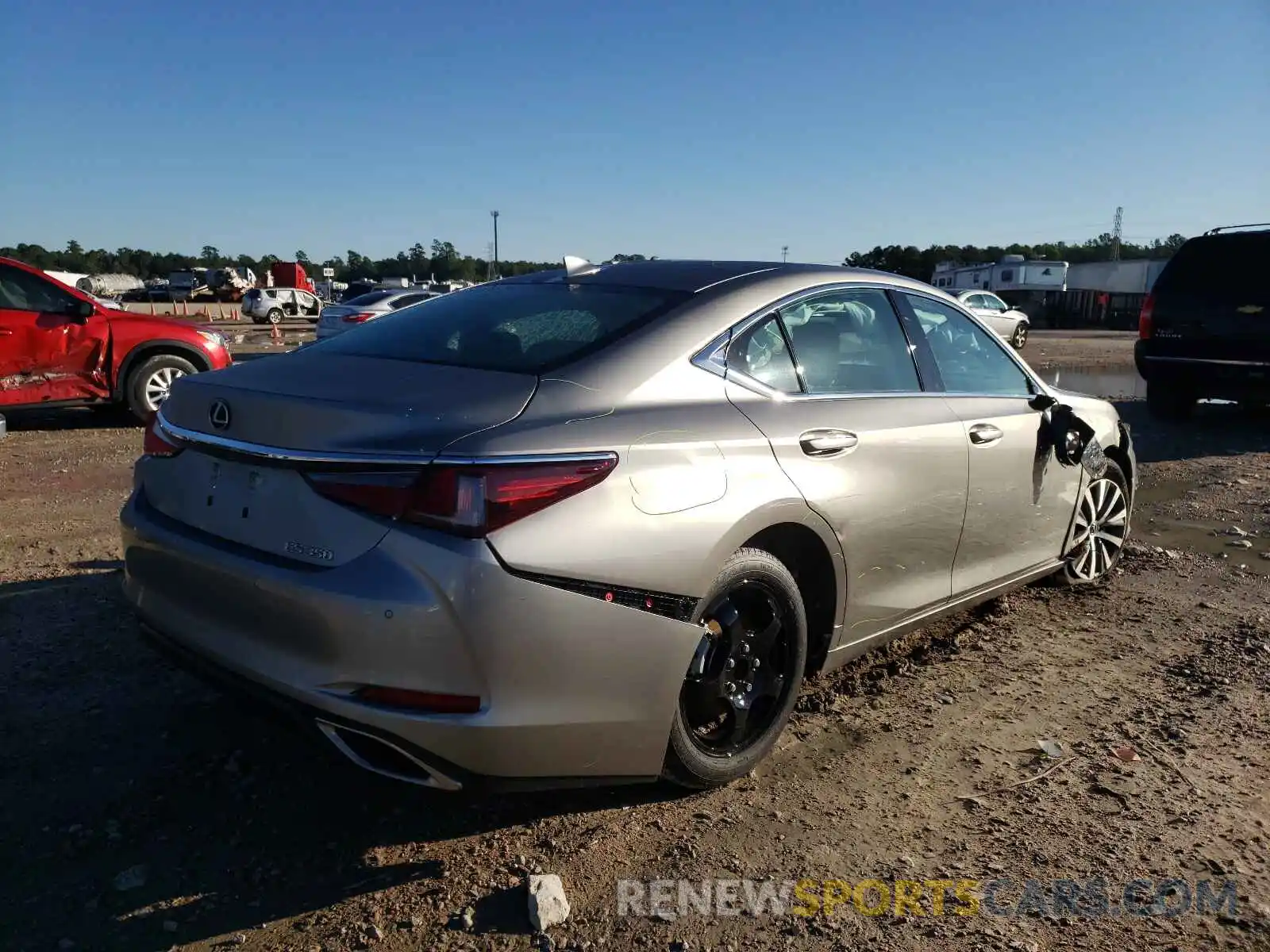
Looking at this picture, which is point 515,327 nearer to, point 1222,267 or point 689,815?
point 689,815

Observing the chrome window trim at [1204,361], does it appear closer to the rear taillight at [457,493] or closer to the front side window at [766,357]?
the front side window at [766,357]

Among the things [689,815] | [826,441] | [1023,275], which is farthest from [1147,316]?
[1023,275]

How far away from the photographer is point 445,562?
7.65ft

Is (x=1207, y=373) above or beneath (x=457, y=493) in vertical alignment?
beneath

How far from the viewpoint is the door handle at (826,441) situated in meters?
3.17

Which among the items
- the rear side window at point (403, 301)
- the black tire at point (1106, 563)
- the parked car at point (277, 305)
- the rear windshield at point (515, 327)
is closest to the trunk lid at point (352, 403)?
the rear windshield at point (515, 327)

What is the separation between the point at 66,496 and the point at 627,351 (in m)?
5.50

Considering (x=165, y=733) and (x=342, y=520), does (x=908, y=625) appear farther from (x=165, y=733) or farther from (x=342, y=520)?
(x=165, y=733)

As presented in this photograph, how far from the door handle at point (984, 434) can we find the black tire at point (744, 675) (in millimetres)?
1183

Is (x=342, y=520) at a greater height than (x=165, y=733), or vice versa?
(x=342, y=520)

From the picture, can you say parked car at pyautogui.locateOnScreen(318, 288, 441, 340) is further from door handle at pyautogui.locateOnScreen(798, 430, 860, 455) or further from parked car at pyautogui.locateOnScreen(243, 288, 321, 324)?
parked car at pyautogui.locateOnScreen(243, 288, 321, 324)

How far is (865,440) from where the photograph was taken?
341cm

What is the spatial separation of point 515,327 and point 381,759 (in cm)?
147

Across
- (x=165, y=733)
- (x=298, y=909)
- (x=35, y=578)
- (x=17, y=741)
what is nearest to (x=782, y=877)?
(x=298, y=909)
